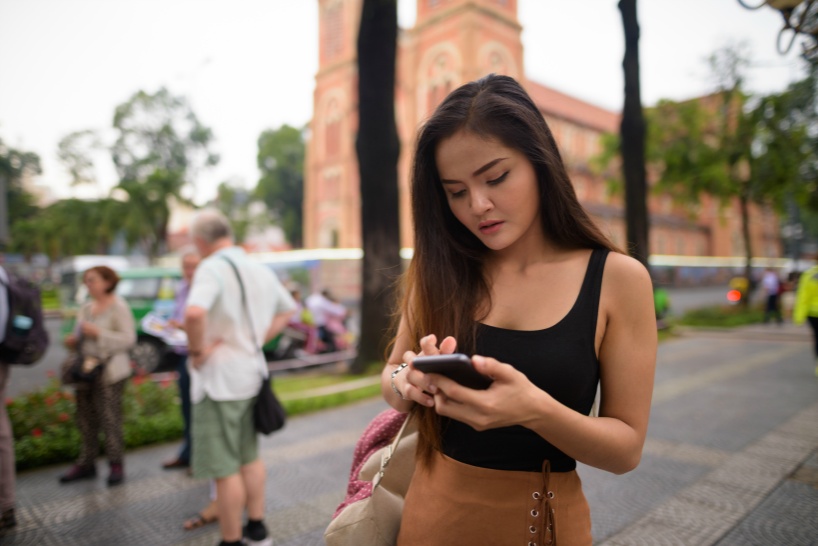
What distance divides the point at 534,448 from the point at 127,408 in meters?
6.03

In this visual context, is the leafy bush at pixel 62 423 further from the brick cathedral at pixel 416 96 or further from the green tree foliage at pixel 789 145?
the brick cathedral at pixel 416 96

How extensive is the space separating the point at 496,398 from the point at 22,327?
4.14m

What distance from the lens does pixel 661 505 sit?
3746 millimetres

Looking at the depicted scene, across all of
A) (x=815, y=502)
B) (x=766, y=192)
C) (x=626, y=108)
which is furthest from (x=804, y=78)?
(x=766, y=192)

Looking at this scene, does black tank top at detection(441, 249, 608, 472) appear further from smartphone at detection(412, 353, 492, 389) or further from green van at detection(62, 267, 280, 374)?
green van at detection(62, 267, 280, 374)

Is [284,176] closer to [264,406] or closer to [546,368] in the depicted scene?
[264,406]

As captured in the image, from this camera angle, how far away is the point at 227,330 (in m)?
3.28

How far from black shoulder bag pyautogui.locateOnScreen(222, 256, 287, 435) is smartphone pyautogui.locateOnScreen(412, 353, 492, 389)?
255cm

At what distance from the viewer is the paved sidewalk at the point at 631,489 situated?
3436mm

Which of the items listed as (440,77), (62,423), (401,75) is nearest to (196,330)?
(62,423)

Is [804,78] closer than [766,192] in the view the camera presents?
Yes

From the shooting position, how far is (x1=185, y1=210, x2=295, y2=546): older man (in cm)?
314

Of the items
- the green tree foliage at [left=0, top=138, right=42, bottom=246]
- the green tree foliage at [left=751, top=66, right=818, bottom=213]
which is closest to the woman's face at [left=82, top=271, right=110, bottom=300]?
the green tree foliage at [left=0, top=138, right=42, bottom=246]

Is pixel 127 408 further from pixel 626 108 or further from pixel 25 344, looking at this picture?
pixel 626 108
